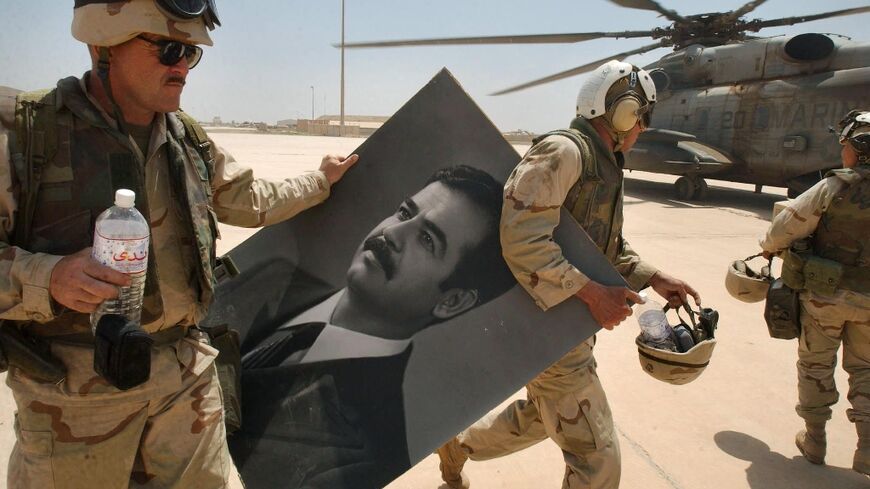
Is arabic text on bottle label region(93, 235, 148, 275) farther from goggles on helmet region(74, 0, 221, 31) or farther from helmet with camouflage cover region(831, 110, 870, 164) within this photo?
helmet with camouflage cover region(831, 110, 870, 164)

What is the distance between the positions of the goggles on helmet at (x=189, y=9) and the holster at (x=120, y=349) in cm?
85

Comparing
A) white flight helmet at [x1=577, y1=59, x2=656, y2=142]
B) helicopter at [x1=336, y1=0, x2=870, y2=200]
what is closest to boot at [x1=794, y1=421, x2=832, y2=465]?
white flight helmet at [x1=577, y1=59, x2=656, y2=142]

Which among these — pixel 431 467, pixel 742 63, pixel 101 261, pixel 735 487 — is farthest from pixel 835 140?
pixel 101 261

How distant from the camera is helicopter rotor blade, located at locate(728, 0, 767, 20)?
1108 cm

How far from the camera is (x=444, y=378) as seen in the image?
2125 mm

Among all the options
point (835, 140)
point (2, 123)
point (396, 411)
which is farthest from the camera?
A: point (835, 140)

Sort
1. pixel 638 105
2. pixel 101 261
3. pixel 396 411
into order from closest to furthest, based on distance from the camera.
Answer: pixel 101 261
pixel 396 411
pixel 638 105

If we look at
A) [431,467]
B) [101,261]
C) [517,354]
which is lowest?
[431,467]

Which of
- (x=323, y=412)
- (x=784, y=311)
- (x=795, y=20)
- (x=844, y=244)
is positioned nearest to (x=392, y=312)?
(x=323, y=412)

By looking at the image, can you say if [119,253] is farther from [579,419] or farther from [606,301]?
[579,419]

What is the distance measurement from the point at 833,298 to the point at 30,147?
338 cm

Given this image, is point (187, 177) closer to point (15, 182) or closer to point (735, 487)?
point (15, 182)

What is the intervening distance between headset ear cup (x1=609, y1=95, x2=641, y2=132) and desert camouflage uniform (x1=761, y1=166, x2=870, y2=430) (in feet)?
4.07

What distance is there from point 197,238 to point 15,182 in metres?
0.47
